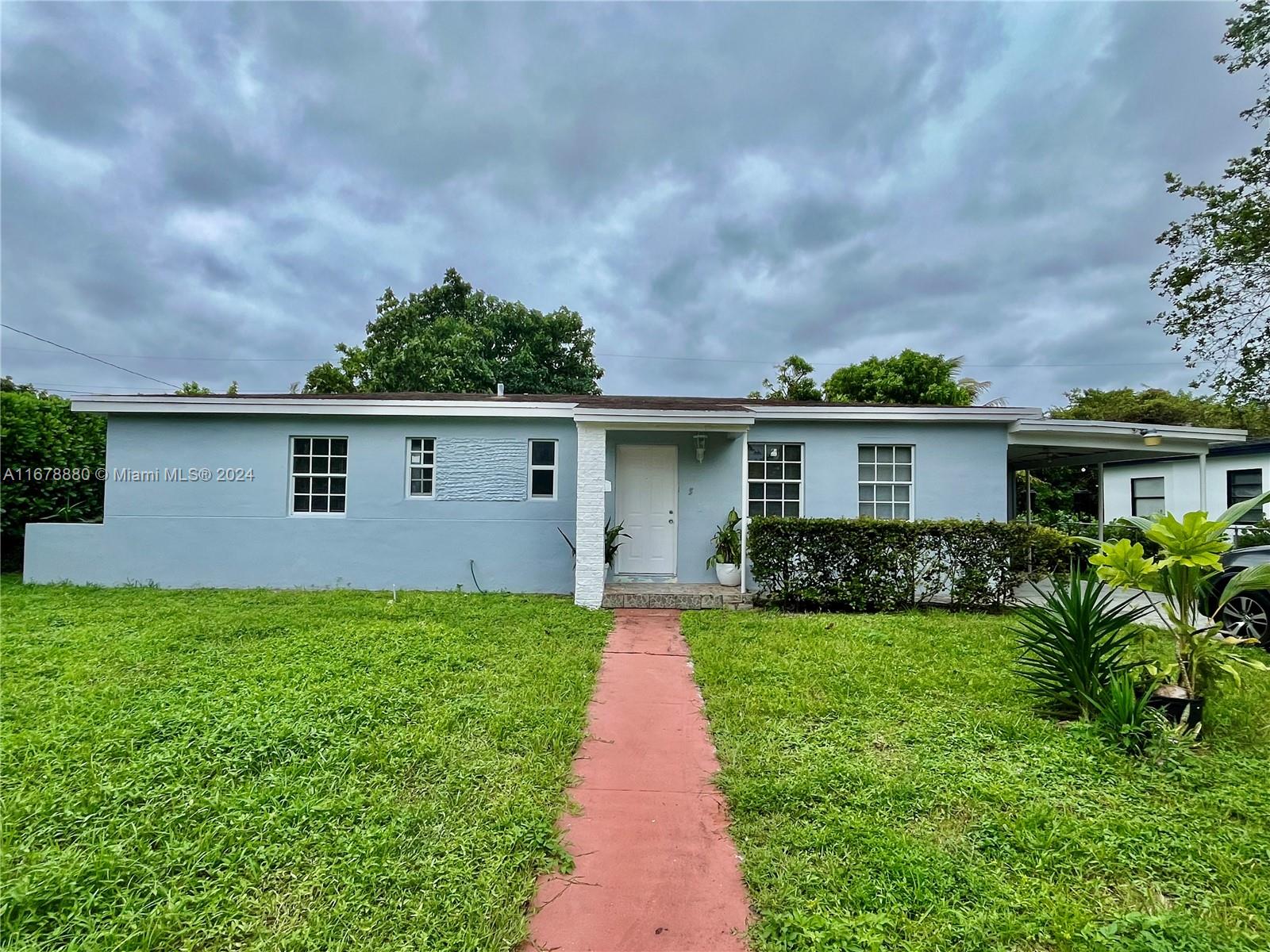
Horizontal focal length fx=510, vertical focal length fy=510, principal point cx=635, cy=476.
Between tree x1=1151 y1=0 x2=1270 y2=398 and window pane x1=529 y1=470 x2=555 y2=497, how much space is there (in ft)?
44.2

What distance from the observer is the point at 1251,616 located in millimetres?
5773

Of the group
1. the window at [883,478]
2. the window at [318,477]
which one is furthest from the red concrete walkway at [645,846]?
the window at [318,477]

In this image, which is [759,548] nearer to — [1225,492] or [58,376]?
[1225,492]

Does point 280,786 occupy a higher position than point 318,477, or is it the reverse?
point 318,477

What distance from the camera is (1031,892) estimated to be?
2061 mm

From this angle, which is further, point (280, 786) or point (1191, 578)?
point (1191, 578)

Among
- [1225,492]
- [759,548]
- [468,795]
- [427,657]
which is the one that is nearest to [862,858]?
[468,795]

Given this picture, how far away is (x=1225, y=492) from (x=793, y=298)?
13.6 m

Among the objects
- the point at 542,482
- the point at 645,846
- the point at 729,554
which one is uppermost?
the point at 542,482

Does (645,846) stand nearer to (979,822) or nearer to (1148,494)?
(979,822)

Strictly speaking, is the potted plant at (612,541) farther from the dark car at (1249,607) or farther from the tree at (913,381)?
the tree at (913,381)

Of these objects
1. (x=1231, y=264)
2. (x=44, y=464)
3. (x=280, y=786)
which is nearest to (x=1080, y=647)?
(x=280, y=786)

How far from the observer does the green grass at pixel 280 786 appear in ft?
6.31

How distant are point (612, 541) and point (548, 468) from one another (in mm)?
1679
